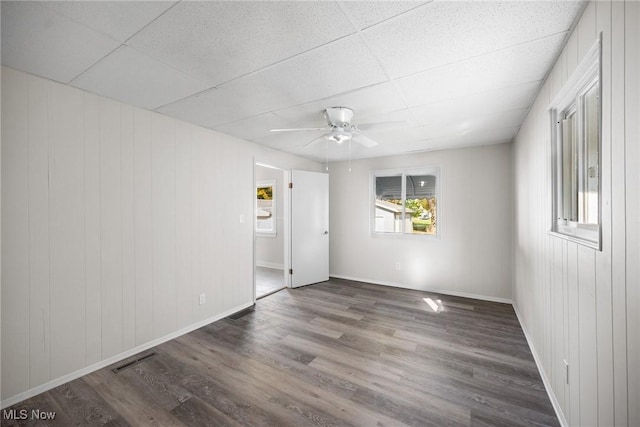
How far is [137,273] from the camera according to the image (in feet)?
8.51

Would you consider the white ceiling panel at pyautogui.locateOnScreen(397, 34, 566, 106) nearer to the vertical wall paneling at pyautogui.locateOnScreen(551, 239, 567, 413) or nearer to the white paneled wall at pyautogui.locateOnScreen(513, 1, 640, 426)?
the white paneled wall at pyautogui.locateOnScreen(513, 1, 640, 426)

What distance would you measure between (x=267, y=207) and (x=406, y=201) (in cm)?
346

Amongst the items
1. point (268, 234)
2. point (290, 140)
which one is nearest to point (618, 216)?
point (290, 140)

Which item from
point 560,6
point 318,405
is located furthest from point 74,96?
point 560,6

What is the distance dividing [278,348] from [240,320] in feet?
2.95

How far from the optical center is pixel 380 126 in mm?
3141

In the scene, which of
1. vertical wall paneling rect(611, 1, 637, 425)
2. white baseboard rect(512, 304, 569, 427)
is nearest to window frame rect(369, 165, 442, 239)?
white baseboard rect(512, 304, 569, 427)

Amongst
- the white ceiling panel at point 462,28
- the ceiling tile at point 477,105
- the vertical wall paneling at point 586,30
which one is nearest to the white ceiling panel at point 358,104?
the ceiling tile at point 477,105

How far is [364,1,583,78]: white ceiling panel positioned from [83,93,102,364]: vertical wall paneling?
2.39 m

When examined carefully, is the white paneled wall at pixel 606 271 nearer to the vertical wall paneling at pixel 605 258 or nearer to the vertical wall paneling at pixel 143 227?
the vertical wall paneling at pixel 605 258

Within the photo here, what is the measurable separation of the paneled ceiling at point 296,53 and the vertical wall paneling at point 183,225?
0.37m

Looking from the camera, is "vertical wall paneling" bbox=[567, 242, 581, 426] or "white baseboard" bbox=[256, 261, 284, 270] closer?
"vertical wall paneling" bbox=[567, 242, 581, 426]

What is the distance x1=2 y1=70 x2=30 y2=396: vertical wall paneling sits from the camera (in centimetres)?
184

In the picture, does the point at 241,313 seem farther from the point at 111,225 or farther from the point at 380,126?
the point at 380,126
